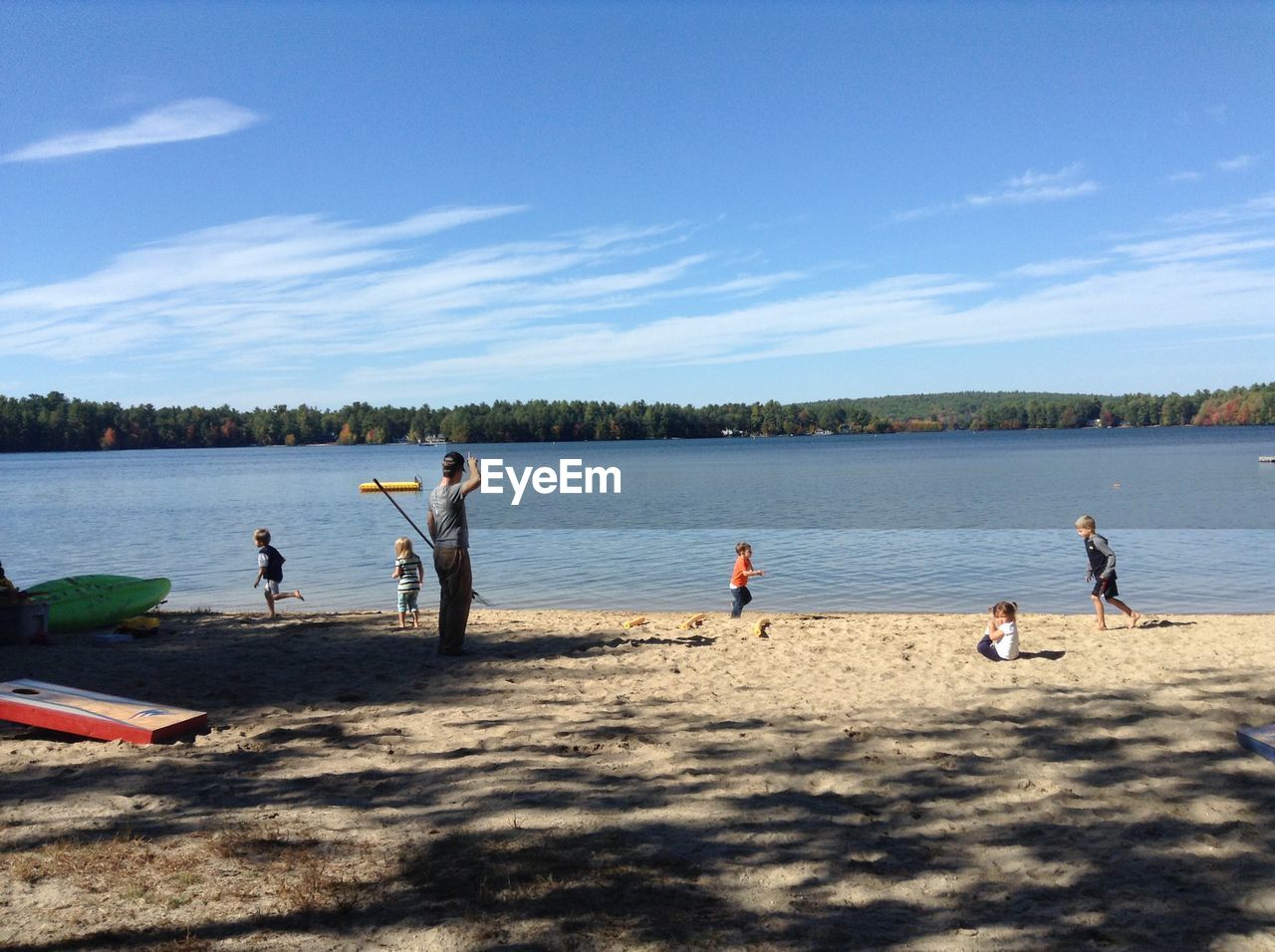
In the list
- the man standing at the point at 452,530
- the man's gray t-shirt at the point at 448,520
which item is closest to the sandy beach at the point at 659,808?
the man standing at the point at 452,530

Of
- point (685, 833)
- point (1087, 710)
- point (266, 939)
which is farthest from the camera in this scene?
point (1087, 710)

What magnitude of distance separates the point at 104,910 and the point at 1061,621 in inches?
505

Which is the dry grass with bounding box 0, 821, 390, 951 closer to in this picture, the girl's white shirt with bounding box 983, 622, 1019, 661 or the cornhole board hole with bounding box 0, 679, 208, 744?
the cornhole board hole with bounding box 0, 679, 208, 744

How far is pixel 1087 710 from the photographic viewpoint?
27.1ft

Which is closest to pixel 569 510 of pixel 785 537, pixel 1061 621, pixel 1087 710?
pixel 785 537

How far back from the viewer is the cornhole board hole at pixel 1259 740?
6824 millimetres

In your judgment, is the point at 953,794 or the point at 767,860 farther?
the point at 953,794

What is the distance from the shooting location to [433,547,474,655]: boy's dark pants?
10.5 metres

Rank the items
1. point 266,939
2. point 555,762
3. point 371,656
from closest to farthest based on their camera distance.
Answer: point 266,939, point 555,762, point 371,656

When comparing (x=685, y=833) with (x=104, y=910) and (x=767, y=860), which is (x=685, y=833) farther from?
(x=104, y=910)

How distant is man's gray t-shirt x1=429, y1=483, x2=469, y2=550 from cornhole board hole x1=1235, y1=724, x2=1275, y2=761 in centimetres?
728

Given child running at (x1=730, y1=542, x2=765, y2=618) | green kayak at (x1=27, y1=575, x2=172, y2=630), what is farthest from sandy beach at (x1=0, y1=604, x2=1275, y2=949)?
child running at (x1=730, y1=542, x2=765, y2=618)

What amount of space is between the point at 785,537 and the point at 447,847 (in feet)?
86.4

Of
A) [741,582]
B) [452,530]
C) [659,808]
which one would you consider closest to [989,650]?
[741,582]
